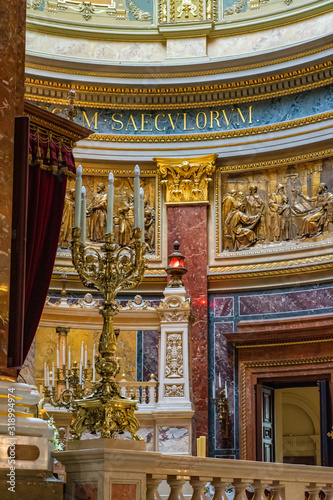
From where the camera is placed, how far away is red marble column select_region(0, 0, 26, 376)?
17.5 feet

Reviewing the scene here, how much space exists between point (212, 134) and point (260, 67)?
1770mm

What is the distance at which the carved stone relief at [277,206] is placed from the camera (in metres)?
17.0

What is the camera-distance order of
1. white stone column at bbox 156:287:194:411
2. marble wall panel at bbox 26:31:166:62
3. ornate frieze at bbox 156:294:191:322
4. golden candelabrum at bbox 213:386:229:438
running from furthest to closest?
marble wall panel at bbox 26:31:166:62 < golden candelabrum at bbox 213:386:229:438 < ornate frieze at bbox 156:294:191:322 < white stone column at bbox 156:287:194:411

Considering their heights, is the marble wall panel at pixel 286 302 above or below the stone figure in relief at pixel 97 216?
below

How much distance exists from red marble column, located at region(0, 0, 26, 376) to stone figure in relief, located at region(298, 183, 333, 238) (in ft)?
38.3

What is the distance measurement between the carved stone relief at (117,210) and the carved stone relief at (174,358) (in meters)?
4.31

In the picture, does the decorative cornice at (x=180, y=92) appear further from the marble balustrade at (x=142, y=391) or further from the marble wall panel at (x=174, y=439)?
the marble wall panel at (x=174, y=439)

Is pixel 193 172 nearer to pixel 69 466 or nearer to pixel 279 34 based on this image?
pixel 279 34

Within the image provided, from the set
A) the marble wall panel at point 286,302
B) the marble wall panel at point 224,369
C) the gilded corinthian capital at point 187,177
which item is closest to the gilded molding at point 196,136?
the gilded corinthian capital at point 187,177

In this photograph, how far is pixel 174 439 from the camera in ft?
44.7

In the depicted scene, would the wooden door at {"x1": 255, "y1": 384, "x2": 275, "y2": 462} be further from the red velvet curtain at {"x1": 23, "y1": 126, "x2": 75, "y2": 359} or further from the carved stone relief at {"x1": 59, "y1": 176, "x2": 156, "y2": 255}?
the red velvet curtain at {"x1": 23, "y1": 126, "x2": 75, "y2": 359}

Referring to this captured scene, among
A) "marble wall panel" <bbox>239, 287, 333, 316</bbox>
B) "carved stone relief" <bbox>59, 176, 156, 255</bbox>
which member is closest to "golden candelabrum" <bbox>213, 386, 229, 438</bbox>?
"marble wall panel" <bbox>239, 287, 333, 316</bbox>

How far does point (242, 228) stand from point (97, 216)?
10.4 feet

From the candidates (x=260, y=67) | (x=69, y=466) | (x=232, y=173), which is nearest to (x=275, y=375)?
(x=232, y=173)
